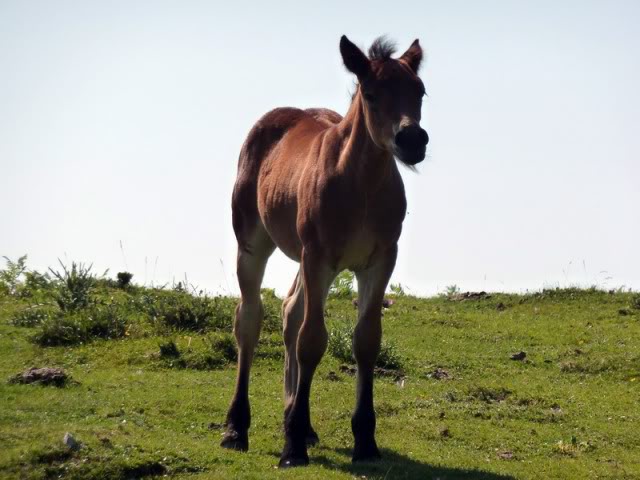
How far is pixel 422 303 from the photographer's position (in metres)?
15.7

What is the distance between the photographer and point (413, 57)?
9.07m

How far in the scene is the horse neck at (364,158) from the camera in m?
8.57

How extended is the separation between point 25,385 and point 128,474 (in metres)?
3.16

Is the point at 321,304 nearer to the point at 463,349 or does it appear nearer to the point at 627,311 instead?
the point at 463,349

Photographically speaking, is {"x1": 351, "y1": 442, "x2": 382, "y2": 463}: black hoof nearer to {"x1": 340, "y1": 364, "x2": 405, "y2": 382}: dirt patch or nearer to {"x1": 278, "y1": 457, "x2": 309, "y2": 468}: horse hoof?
{"x1": 278, "y1": 457, "x2": 309, "y2": 468}: horse hoof

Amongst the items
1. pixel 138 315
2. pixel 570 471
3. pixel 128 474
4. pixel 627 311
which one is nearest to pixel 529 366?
pixel 627 311

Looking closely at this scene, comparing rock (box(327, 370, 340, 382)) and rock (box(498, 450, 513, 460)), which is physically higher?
rock (box(327, 370, 340, 382))

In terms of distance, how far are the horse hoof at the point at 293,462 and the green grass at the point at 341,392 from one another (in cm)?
8

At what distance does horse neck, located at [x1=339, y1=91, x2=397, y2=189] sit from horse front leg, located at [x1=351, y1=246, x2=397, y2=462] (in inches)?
23.3

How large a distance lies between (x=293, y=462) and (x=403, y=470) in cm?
84

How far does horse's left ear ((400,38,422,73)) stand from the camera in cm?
901

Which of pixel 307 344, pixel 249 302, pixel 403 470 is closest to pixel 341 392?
pixel 249 302

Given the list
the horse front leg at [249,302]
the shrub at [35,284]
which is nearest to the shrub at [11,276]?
the shrub at [35,284]

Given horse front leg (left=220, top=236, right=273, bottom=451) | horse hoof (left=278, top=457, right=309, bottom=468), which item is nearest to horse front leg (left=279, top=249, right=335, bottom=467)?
horse hoof (left=278, top=457, right=309, bottom=468)
